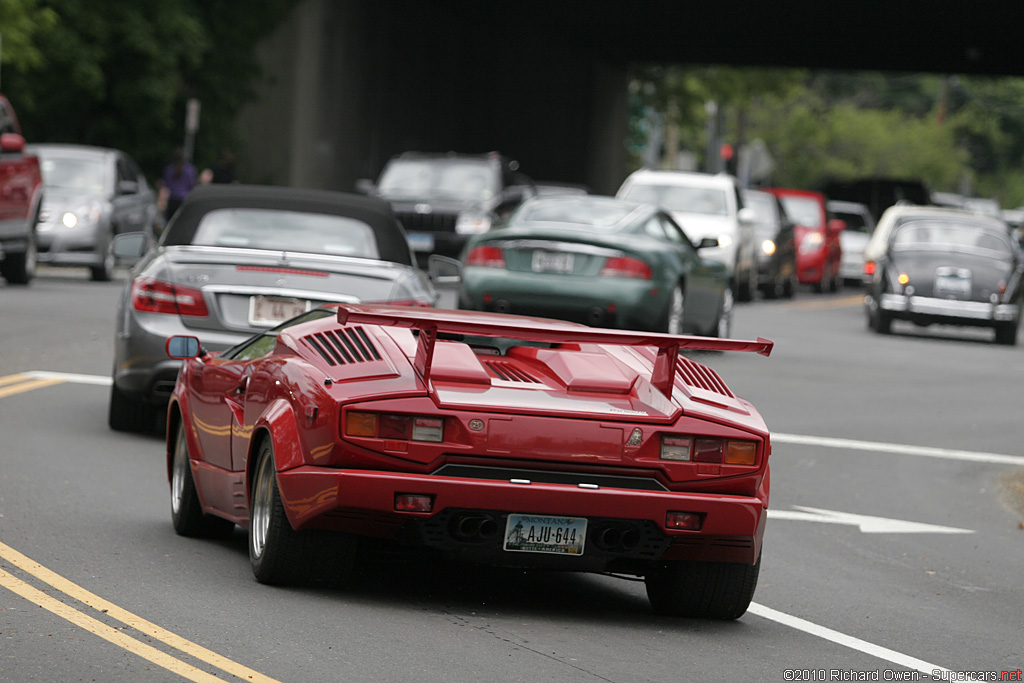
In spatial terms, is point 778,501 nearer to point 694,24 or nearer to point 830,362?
point 830,362

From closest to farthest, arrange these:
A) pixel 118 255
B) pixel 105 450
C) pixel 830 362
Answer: pixel 105 450 → pixel 118 255 → pixel 830 362

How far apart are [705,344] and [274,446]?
161 centimetres

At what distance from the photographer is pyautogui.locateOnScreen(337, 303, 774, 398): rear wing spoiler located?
6.65 m

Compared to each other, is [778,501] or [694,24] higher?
[694,24]

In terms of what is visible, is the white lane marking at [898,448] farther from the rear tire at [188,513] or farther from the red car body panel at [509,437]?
the red car body panel at [509,437]

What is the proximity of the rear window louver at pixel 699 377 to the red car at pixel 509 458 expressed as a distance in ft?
Result: 0.10

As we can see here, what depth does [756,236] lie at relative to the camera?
30641 mm

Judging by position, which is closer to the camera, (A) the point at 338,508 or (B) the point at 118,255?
(A) the point at 338,508

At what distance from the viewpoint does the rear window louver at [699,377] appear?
7.39 m

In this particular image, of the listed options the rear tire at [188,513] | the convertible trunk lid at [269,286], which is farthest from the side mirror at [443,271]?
the rear tire at [188,513]

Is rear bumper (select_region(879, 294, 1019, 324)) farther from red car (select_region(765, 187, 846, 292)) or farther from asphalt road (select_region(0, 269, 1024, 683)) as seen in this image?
red car (select_region(765, 187, 846, 292))

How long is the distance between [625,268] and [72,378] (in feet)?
17.1

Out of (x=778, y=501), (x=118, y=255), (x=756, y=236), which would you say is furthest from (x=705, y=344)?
(x=756, y=236)

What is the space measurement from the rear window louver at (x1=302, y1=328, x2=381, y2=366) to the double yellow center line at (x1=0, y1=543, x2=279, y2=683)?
120 centimetres
